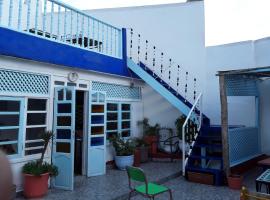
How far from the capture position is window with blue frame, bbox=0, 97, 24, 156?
4727 mm

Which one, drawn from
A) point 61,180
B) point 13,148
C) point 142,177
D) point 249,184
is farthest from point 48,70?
point 249,184

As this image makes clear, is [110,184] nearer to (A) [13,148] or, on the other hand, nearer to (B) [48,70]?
(A) [13,148]

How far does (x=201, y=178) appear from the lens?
5.95m

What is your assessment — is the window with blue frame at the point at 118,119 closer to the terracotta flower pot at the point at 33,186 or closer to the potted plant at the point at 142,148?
the potted plant at the point at 142,148

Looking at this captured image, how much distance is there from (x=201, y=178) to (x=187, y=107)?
2021 millimetres

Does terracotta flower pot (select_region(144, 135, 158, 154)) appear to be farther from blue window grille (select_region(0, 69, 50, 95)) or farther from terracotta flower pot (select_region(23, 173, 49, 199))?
terracotta flower pot (select_region(23, 173, 49, 199))

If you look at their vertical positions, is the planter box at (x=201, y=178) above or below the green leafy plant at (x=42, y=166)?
below

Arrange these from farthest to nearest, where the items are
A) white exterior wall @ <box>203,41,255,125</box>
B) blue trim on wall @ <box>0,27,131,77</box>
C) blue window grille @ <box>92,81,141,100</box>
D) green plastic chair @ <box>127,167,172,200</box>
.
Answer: white exterior wall @ <box>203,41,255,125</box> → blue window grille @ <box>92,81,141,100</box> → blue trim on wall @ <box>0,27,131,77</box> → green plastic chair @ <box>127,167,172,200</box>

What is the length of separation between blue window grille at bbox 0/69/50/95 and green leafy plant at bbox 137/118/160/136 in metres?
3.85

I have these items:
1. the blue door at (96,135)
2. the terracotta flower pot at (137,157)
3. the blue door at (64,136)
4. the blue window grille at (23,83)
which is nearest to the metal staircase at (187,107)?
the terracotta flower pot at (137,157)

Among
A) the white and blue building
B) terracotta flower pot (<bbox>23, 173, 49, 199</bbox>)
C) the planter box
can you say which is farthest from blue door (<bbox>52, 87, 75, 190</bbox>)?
the planter box

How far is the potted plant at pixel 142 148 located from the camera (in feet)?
25.3

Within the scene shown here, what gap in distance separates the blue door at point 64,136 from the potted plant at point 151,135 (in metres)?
3.39

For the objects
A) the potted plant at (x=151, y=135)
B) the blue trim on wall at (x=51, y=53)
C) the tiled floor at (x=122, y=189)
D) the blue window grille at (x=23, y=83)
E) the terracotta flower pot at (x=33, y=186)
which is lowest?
the tiled floor at (x=122, y=189)
